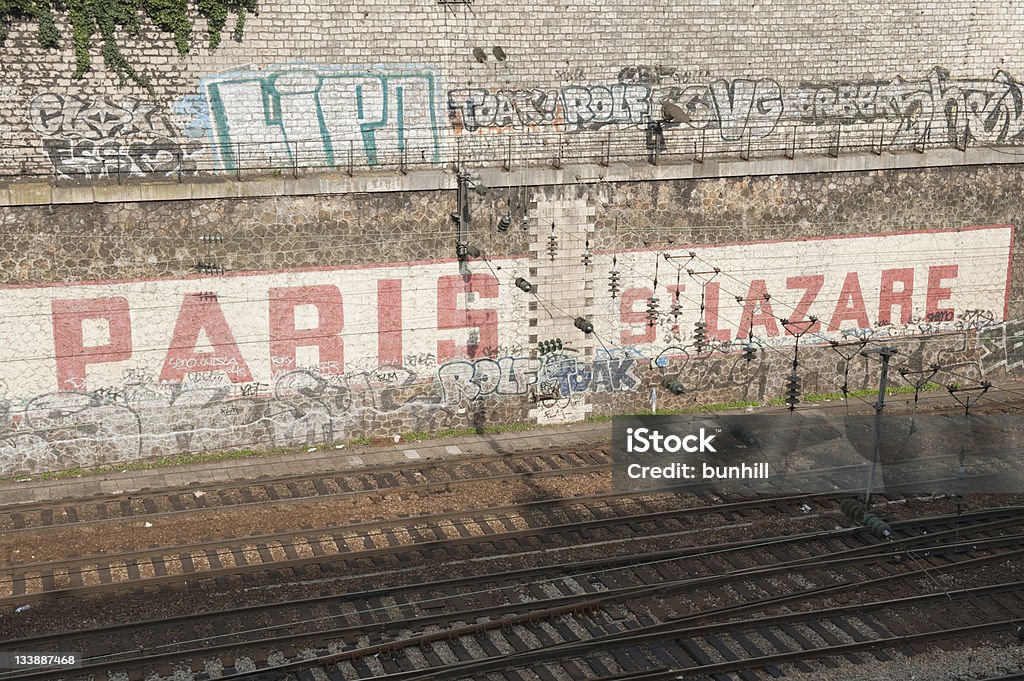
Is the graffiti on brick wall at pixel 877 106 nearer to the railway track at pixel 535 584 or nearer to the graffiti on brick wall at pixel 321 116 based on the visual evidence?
the graffiti on brick wall at pixel 321 116

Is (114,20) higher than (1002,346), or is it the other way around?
(114,20)

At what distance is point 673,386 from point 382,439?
6.04 m

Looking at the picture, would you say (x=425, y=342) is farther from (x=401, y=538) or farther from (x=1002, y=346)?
(x=1002, y=346)

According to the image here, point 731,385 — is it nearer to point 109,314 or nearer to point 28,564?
point 109,314

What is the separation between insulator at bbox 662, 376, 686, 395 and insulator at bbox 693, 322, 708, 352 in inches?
34.7

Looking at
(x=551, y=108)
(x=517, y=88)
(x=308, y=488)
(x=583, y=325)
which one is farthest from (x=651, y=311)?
(x=308, y=488)

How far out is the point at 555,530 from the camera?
19.9m

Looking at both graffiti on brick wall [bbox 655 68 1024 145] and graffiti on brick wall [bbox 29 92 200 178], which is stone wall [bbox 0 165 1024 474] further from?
graffiti on brick wall [bbox 655 68 1024 145]

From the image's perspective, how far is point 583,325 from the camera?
24.0 m

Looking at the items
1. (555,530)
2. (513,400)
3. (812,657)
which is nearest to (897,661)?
(812,657)

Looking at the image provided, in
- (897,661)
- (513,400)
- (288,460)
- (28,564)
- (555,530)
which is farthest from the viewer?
(513,400)

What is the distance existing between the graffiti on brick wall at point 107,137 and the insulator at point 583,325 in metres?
8.02

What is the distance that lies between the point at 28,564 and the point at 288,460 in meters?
5.66
